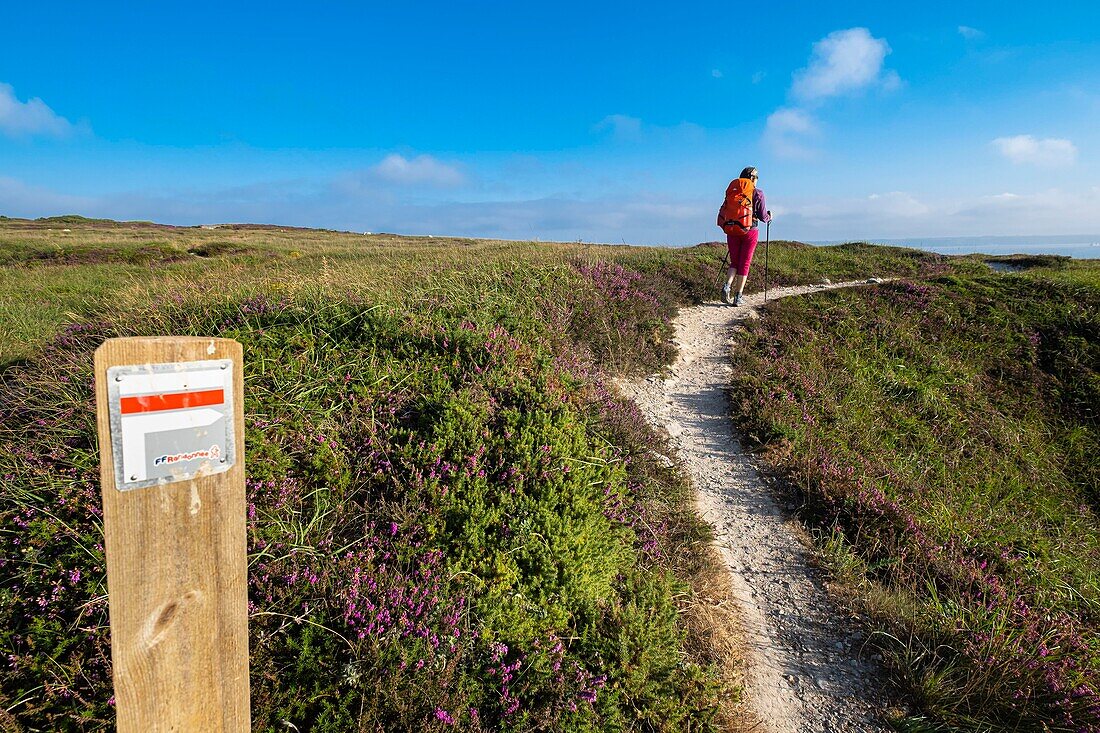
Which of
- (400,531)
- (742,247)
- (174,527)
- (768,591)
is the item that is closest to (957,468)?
(768,591)

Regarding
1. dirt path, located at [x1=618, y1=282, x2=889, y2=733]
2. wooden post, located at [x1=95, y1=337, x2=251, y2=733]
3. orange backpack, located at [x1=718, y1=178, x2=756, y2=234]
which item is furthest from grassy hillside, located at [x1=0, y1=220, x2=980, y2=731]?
orange backpack, located at [x1=718, y1=178, x2=756, y2=234]

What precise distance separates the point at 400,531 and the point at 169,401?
240cm

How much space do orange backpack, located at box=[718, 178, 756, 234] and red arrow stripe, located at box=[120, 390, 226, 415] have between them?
13.0 metres

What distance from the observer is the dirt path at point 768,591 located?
3.71 meters

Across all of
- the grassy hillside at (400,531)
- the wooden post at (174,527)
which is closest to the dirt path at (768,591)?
the grassy hillside at (400,531)

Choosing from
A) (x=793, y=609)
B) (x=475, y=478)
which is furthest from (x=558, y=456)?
(x=793, y=609)

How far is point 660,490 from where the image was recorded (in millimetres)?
5574

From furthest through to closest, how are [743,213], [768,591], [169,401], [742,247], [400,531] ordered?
[742,247] → [743,213] → [768,591] → [400,531] → [169,401]

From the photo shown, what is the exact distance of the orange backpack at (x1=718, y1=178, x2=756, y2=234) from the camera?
1248 centimetres

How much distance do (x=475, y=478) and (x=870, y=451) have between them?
6107 mm

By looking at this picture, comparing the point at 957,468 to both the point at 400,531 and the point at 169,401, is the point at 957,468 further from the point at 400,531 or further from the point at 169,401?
the point at 169,401

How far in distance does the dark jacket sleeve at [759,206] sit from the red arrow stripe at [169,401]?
13.5 m

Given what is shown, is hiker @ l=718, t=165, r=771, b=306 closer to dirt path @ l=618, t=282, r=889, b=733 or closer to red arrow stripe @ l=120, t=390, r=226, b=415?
dirt path @ l=618, t=282, r=889, b=733

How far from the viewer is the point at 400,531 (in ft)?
12.4
